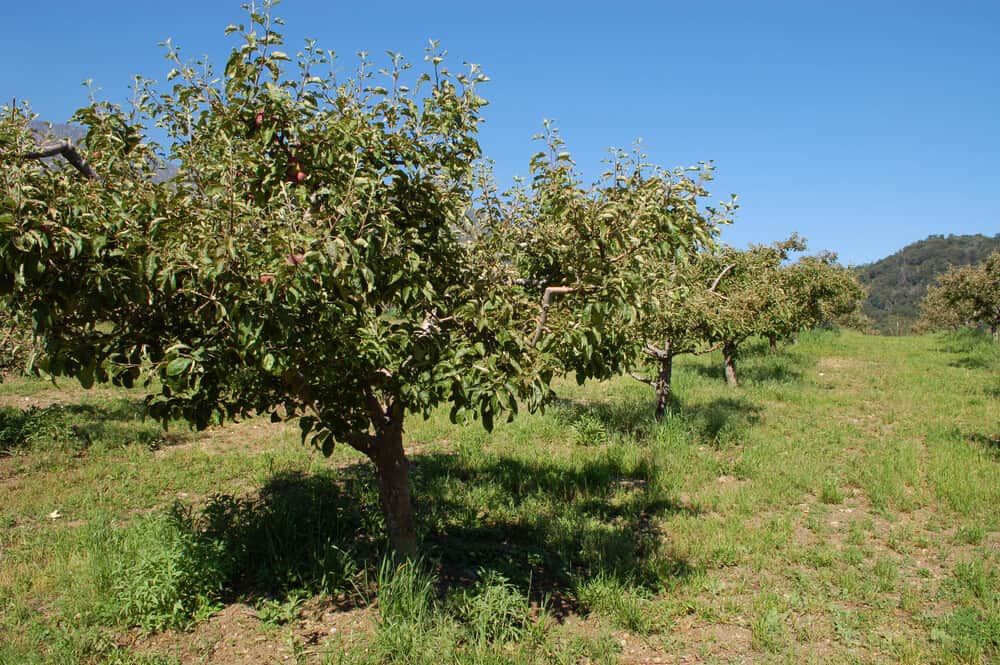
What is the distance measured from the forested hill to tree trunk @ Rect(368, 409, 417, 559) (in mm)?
87460

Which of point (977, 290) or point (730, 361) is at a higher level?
point (977, 290)

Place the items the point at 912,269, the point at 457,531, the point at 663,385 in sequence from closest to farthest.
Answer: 1. the point at 457,531
2. the point at 663,385
3. the point at 912,269

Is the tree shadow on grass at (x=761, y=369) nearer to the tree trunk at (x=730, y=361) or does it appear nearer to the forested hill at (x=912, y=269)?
the tree trunk at (x=730, y=361)

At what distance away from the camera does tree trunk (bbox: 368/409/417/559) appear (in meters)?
4.94

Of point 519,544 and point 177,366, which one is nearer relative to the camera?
point 177,366

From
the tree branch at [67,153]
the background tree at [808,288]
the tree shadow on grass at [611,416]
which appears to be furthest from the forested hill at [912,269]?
the tree branch at [67,153]

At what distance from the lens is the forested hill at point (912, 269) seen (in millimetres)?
89000

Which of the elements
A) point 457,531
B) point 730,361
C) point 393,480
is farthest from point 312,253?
point 730,361

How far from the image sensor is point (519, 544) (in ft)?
20.5

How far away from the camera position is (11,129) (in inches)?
132

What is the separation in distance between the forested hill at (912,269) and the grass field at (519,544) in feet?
270

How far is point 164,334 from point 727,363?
13.5 m

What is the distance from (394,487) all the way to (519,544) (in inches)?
73.4

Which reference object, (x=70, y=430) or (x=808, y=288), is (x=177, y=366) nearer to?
(x=70, y=430)
